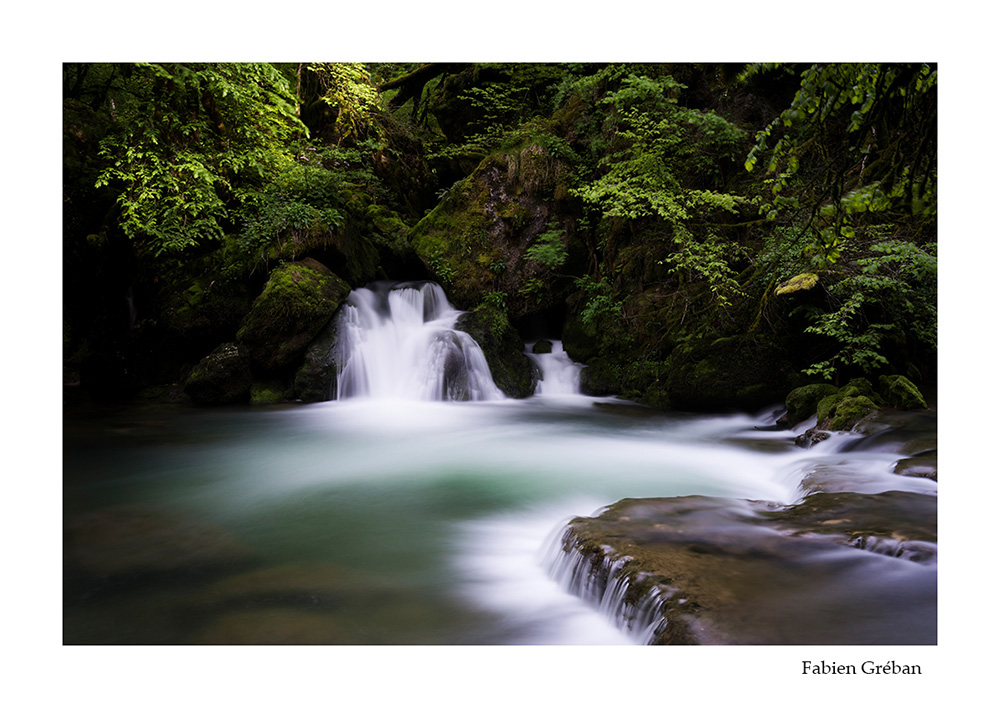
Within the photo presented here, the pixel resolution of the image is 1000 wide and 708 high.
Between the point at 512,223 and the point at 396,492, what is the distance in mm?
6197

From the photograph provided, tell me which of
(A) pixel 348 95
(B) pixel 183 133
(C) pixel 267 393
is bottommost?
(C) pixel 267 393

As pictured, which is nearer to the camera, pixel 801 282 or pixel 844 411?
pixel 844 411

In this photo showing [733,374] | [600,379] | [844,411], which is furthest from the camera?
[600,379]

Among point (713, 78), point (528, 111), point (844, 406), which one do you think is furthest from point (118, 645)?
point (528, 111)

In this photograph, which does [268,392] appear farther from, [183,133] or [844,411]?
[844,411]

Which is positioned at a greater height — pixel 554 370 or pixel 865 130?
pixel 865 130

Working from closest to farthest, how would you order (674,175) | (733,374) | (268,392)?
(733,374) → (674,175) → (268,392)

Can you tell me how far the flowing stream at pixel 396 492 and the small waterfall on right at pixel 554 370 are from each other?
0.63m

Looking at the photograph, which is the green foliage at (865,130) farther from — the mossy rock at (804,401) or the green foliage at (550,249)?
the green foliage at (550,249)

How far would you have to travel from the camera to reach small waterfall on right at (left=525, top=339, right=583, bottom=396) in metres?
8.91

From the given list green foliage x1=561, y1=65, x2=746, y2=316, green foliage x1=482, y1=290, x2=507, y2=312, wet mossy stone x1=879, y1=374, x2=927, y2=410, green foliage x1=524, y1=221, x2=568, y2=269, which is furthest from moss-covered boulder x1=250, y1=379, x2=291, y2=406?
wet mossy stone x1=879, y1=374, x2=927, y2=410

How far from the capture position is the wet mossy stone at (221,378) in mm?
7508

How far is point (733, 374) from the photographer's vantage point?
24.1 ft

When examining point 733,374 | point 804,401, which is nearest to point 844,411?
point 804,401
